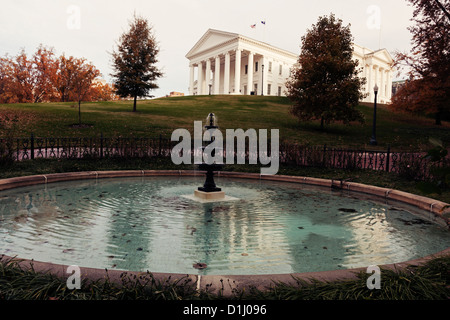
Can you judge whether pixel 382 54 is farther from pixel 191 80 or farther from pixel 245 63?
pixel 191 80

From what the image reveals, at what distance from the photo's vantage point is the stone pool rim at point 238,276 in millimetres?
2887

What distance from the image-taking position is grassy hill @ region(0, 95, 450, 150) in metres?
21.8

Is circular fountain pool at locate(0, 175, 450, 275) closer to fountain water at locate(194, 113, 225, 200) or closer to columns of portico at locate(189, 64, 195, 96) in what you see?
fountain water at locate(194, 113, 225, 200)

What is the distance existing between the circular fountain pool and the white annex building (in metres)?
55.8

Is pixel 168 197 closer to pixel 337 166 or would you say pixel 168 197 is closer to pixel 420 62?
pixel 337 166

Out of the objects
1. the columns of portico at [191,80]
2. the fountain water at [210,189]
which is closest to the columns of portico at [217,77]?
the columns of portico at [191,80]

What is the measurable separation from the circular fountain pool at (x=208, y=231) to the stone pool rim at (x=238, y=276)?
40 centimetres

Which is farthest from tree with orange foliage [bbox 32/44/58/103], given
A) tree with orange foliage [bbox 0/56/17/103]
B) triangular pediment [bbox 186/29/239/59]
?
triangular pediment [bbox 186/29/239/59]

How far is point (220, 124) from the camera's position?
90.9 ft

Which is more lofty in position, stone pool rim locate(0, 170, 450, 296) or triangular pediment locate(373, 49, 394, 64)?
triangular pediment locate(373, 49, 394, 64)

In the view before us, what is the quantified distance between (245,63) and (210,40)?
379 inches

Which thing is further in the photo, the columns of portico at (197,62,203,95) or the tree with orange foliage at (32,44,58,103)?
the columns of portico at (197,62,203,95)

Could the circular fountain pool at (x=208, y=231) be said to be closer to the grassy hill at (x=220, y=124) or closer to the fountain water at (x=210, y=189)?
the fountain water at (x=210, y=189)

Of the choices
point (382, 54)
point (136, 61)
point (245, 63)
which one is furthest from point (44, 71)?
point (382, 54)
